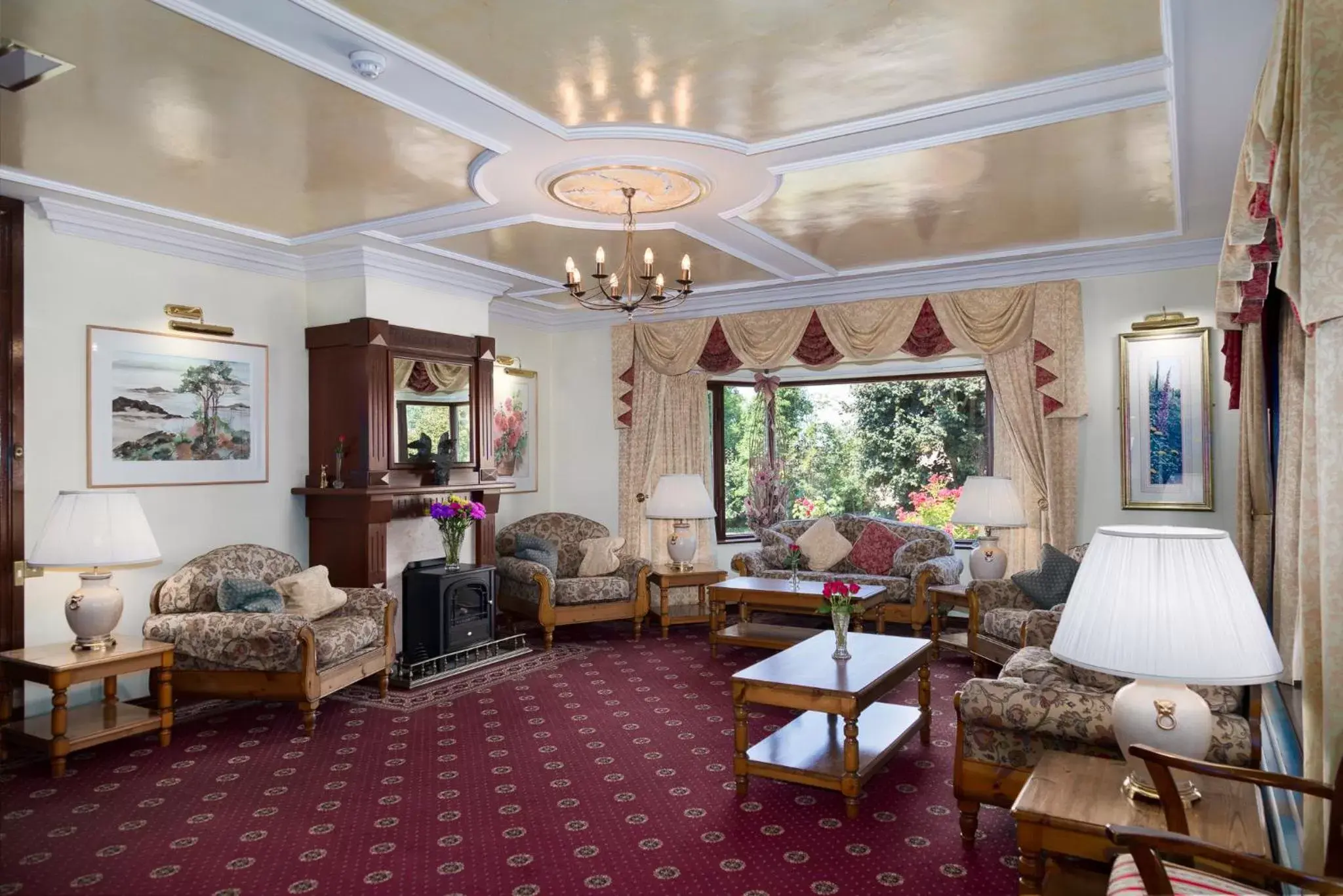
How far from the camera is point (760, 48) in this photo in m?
3.15

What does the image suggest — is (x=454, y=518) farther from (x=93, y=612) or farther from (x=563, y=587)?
(x=93, y=612)

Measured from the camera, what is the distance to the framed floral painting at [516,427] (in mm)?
8148

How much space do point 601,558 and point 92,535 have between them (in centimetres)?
393

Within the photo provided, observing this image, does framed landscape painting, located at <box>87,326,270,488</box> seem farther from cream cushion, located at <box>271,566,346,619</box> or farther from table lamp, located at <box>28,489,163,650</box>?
cream cushion, located at <box>271,566,346,619</box>

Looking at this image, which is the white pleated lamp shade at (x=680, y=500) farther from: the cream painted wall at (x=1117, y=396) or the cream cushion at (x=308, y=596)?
the cream painted wall at (x=1117, y=396)

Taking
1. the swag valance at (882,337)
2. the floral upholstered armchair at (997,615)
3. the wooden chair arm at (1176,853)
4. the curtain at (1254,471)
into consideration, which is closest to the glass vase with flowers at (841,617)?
the floral upholstered armchair at (997,615)

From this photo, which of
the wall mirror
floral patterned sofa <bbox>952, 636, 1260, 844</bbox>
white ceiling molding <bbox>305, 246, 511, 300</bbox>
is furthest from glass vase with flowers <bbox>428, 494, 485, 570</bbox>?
floral patterned sofa <bbox>952, 636, 1260, 844</bbox>

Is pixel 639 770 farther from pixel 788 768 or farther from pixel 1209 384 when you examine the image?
pixel 1209 384

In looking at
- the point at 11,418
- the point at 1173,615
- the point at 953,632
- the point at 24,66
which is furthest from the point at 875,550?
the point at 24,66

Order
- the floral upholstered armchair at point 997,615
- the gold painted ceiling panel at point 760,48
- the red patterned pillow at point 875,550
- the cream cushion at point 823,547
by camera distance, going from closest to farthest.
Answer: the gold painted ceiling panel at point 760,48, the floral upholstered armchair at point 997,615, the red patterned pillow at point 875,550, the cream cushion at point 823,547

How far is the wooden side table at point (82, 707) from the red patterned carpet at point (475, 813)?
6.0 inches

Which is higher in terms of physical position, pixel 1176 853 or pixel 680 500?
pixel 680 500

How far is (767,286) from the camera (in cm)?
758

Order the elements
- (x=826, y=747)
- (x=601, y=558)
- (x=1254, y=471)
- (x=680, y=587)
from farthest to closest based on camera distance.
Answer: (x=680, y=587) < (x=601, y=558) < (x=1254, y=471) < (x=826, y=747)
